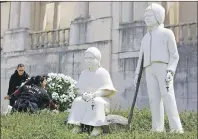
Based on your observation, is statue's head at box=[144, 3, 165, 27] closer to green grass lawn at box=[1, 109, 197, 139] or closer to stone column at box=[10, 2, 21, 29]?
green grass lawn at box=[1, 109, 197, 139]

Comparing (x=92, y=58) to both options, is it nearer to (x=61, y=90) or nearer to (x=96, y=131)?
(x=96, y=131)

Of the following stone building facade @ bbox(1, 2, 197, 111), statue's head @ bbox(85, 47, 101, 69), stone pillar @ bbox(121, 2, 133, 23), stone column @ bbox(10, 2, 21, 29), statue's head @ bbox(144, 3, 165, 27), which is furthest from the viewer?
stone column @ bbox(10, 2, 21, 29)

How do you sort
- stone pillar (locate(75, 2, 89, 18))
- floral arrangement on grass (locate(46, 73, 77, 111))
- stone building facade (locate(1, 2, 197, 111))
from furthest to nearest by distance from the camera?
stone pillar (locate(75, 2, 89, 18)), stone building facade (locate(1, 2, 197, 111)), floral arrangement on grass (locate(46, 73, 77, 111))

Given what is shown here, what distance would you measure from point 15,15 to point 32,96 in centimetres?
989

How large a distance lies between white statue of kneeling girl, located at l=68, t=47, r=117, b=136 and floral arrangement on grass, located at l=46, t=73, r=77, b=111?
4.03 m

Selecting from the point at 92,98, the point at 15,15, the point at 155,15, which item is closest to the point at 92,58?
the point at 92,98

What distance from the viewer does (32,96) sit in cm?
1134

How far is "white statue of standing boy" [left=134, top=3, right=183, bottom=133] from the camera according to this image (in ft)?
26.8

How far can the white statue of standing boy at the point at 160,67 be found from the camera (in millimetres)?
8172

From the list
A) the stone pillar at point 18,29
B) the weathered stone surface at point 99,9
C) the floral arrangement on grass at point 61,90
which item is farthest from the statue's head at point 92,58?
the stone pillar at point 18,29

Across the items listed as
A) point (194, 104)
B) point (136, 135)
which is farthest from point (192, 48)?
point (136, 135)

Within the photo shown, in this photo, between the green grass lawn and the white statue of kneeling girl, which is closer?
the green grass lawn

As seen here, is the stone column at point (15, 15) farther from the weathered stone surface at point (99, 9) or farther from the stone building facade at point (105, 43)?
the weathered stone surface at point (99, 9)

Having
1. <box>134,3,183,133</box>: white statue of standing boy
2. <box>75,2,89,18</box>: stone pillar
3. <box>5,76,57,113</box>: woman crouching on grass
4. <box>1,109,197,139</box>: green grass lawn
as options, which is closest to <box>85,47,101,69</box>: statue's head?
<box>134,3,183,133</box>: white statue of standing boy
